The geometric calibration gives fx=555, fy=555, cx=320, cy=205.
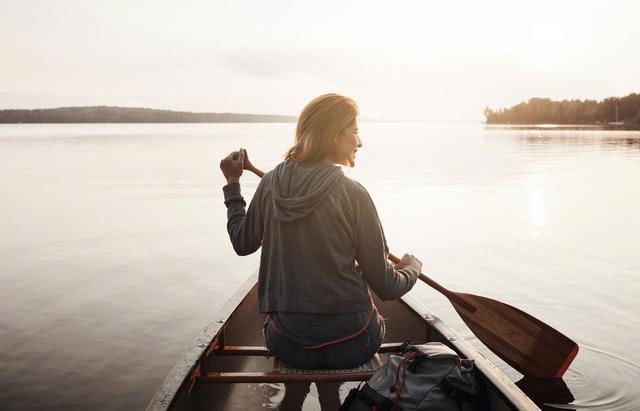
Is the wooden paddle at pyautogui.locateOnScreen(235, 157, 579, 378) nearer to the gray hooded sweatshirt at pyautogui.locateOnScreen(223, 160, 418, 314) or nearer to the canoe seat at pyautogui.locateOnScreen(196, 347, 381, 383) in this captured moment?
the canoe seat at pyautogui.locateOnScreen(196, 347, 381, 383)

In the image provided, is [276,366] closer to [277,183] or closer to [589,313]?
[277,183]

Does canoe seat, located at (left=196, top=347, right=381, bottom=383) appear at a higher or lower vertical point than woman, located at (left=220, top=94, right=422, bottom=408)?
lower

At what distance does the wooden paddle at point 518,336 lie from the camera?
4.70 meters

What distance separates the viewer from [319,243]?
2650mm

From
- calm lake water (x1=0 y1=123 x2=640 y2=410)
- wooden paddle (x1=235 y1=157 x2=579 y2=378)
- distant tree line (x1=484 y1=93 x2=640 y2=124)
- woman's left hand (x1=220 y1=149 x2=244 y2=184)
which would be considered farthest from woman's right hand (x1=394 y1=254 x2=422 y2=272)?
distant tree line (x1=484 y1=93 x2=640 y2=124)

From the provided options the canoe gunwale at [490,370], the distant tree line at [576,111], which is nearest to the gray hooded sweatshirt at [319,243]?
the canoe gunwale at [490,370]

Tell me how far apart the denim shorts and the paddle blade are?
1.98 metres

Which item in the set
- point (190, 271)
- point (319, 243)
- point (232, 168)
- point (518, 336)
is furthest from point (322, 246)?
point (190, 271)

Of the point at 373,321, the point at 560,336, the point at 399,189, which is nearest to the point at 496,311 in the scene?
the point at 560,336

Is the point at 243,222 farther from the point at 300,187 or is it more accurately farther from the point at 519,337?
the point at 519,337

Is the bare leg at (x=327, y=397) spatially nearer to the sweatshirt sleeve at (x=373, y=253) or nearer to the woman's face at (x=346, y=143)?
the sweatshirt sleeve at (x=373, y=253)

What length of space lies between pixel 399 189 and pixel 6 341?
649 inches

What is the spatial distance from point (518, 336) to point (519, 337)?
0.01 metres

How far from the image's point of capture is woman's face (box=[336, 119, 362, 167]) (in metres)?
2.69
